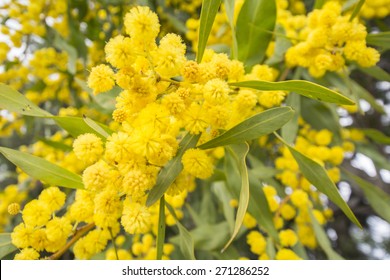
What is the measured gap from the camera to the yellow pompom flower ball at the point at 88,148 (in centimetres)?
95

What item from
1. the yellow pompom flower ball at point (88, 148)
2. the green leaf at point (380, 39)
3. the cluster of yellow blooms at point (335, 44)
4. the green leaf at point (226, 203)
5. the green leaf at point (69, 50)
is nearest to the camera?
the yellow pompom flower ball at point (88, 148)

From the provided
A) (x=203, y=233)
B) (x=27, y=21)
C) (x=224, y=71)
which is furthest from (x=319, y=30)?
(x=27, y=21)

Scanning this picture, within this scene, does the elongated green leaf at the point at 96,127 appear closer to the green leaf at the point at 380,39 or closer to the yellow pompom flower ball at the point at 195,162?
the yellow pompom flower ball at the point at 195,162

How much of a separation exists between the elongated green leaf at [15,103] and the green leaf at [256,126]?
1.38ft

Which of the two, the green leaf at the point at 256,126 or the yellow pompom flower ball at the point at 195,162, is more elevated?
the green leaf at the point at 256,126

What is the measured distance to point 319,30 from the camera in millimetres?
1301

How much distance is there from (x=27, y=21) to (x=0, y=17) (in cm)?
12

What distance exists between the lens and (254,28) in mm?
1392

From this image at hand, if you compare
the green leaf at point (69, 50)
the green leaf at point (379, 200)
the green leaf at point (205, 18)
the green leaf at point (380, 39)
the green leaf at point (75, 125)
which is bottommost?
the green leaf at point (379, 200)

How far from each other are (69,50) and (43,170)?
3.33 ft

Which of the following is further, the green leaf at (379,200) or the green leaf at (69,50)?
the green leaf at (69,50)

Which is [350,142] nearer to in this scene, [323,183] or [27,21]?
[323,183]

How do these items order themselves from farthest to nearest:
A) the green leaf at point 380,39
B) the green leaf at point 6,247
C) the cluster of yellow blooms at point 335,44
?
the green leaf at point 380,39 → the cluster of yellow blooms at point 335,44 → the green leaf at point 6,247

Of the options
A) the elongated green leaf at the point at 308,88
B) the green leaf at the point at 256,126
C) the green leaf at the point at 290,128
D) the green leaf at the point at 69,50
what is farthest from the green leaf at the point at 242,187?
the green leaf at the point at 69,50
